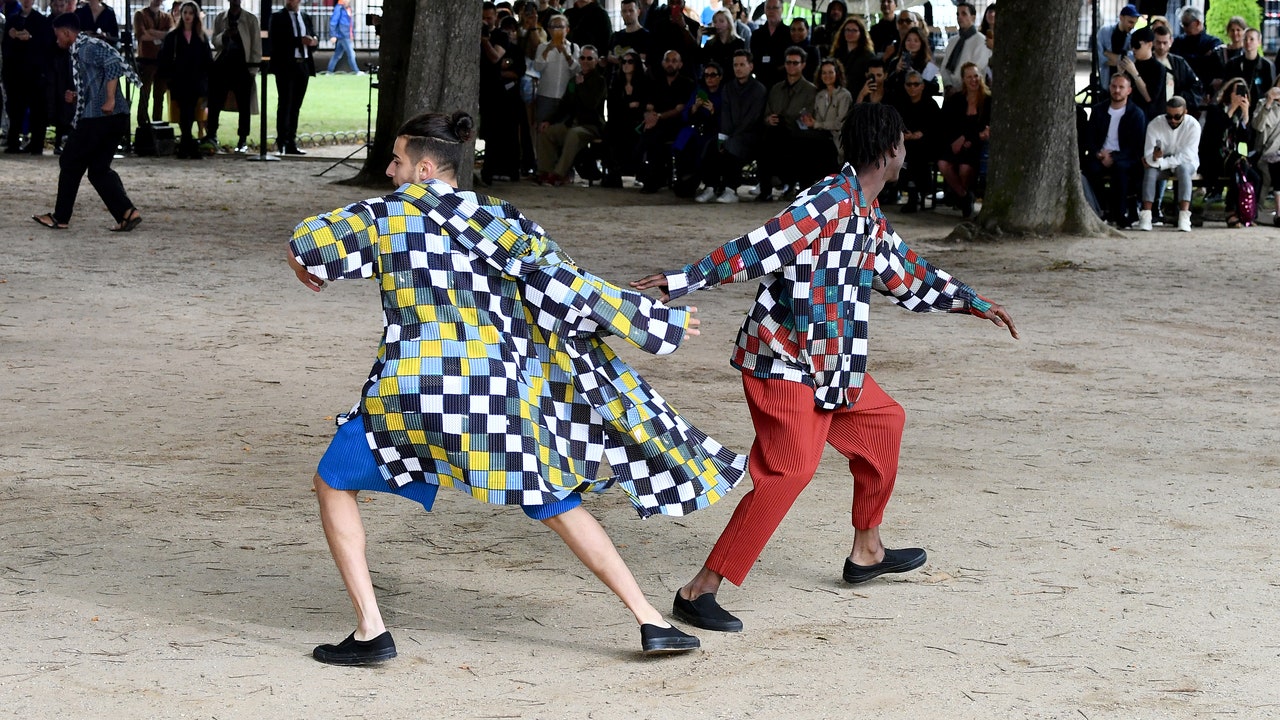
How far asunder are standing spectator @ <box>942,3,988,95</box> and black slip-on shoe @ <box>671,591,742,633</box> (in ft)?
44.1

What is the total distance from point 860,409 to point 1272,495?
2.24 metres

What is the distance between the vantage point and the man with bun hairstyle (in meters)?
4.31

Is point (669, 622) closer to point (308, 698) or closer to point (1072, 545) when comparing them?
point (308, 698)

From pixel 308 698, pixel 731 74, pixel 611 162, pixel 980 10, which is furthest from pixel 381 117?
pixel 980 10

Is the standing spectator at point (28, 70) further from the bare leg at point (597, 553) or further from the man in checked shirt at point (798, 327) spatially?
the bare leg at point (597, 553)

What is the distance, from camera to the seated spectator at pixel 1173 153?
15.6 meters

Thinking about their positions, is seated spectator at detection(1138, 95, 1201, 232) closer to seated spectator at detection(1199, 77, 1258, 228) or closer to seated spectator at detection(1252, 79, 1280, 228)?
seated spectator at detection(1199, 77, 1258, 228)

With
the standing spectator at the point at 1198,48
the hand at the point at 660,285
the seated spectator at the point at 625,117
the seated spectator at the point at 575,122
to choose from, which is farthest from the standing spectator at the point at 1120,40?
the hand at the point at 660,285

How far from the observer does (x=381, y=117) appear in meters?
18.4

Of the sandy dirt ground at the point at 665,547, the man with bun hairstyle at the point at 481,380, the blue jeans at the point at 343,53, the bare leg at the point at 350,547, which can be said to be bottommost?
the sandy dirt ground at the point at 665,547

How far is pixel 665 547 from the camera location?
5.85 meters

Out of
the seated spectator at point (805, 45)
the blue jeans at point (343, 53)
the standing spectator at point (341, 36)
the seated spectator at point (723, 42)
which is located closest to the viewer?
the seated spectator at point (805, 45)

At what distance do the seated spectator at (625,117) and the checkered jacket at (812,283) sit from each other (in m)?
14.2

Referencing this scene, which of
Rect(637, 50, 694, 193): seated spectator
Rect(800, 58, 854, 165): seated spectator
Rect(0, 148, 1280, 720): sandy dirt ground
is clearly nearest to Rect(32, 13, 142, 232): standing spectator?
Rect(0, 148, 1280, 720): sandy dirt ground
